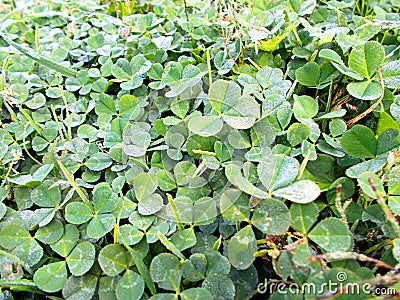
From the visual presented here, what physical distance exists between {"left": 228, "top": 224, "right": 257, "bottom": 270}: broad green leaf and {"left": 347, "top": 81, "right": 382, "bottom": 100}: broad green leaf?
526mm

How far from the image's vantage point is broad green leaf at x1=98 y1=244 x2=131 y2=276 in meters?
0.93

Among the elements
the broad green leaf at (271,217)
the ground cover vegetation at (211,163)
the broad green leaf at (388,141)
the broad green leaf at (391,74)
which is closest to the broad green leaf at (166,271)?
the ground cover vegetation at (211,163)

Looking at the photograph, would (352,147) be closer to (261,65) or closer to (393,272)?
(393,272)

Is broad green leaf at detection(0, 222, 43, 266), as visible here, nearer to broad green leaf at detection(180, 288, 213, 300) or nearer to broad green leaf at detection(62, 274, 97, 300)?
broad green leaf at detection(62, 274, 97, 300)

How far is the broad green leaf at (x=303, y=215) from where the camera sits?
35.2 inches

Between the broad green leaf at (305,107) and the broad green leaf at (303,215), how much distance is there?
0.30 metres

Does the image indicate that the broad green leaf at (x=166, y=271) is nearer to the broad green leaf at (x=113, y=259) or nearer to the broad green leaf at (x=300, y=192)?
the broad green leaf at (x=113, y=259)

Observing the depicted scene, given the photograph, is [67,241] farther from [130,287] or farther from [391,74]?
[391,74]

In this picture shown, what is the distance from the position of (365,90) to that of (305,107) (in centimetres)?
18

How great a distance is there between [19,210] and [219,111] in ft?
2.11

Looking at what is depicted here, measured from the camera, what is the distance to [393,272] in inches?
30.9

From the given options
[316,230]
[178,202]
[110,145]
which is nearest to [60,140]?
[110,145]

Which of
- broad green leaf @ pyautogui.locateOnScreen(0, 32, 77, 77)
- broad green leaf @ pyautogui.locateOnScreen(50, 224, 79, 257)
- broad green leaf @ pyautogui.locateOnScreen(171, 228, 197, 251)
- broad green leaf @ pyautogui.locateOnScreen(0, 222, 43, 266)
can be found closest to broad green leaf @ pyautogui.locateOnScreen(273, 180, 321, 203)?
broad green leaf @ pyautogui.locateOnScreen(171, 228, 197, 251)

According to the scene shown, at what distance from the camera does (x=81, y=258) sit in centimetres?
97
